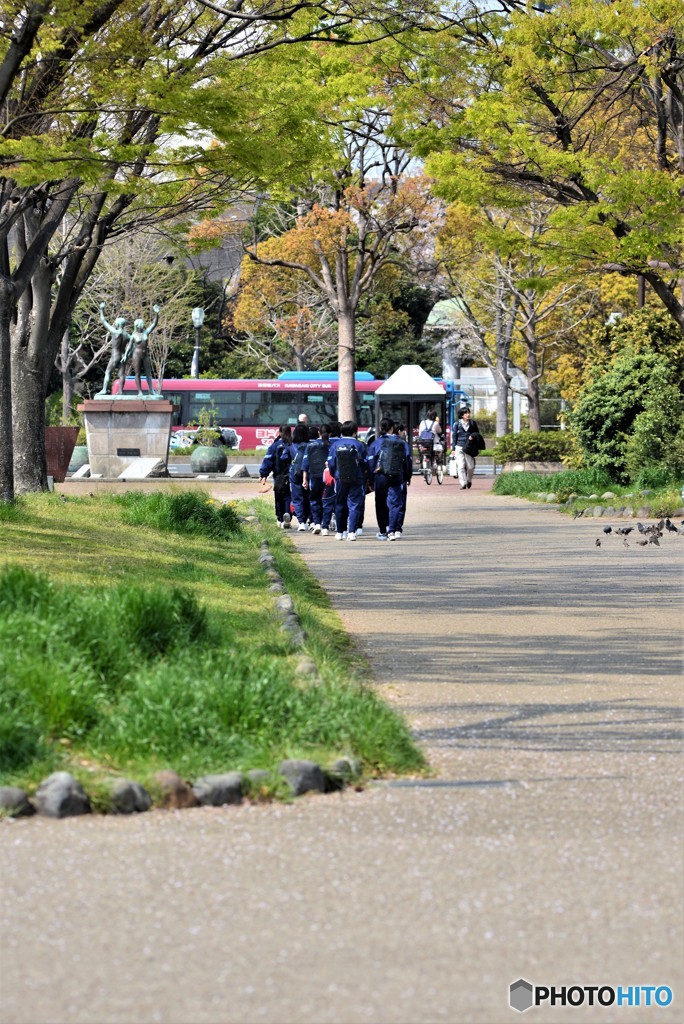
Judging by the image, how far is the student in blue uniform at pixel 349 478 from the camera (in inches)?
776

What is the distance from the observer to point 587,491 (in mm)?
26328

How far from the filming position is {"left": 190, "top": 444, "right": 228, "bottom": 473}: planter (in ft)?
133

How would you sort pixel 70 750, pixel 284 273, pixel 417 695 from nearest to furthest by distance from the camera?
1. pixel 70 750
2. pixel 417 695
3. pixel 284 273

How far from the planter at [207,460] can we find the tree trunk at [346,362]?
352cm

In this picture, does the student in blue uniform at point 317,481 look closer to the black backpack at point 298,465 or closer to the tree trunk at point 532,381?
the black backpack at point 298,465

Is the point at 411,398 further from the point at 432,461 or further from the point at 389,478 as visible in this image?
the point at 389,478

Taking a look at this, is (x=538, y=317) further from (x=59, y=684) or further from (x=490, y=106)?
(x=59, y=684)

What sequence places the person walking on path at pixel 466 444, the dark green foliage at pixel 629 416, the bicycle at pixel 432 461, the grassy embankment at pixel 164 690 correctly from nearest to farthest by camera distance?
the grassy embankment at pixel 164 690
the dark green foliage at pixel 629 416
the person walking on path at pixel 466 444
the bicycle at pixel 432 461

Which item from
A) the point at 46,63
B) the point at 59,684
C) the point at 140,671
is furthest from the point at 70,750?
the point at 46,63

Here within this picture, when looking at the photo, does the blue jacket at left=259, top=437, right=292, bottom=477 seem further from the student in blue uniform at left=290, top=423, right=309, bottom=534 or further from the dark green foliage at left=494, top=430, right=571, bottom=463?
the dark green foliage at left=494, top=430, right=571, bottom=463

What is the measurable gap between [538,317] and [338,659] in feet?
137

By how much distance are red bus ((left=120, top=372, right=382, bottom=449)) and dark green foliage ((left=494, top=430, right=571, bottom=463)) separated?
16.4 m

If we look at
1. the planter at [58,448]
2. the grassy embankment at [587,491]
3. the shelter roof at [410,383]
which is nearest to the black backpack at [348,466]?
the grassy embankment at [587,491]

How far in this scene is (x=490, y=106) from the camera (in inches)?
903
